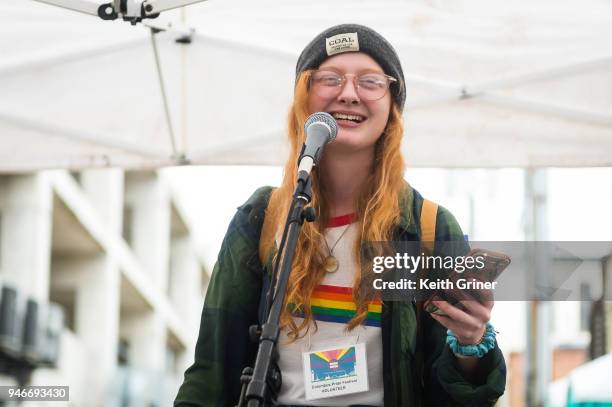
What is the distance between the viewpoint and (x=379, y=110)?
10.9ft

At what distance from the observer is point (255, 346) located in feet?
11.0

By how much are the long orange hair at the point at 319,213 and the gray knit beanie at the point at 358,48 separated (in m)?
0.05

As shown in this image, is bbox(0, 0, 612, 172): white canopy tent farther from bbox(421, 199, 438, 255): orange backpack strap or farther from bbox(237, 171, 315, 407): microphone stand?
bbox(237, 171, 315, 407): microphone stand

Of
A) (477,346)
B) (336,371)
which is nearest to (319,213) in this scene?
(336,371)

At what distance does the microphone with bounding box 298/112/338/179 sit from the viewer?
2814 millimetres

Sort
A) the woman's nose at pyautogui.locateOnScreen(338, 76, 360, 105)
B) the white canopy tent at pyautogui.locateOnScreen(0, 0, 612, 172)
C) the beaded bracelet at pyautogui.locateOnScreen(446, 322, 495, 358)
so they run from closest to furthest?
1. the beaded bracelet at pyautogui.locateOnScreen(446, 322, 495, 358)
2. the woman's nose at pyautogui.locateOnScreen(338, 76, 360, 105)
3. the white canopy tent at pyautogui.locateOnScreen(0, 0, 612, 172)

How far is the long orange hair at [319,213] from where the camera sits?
312 cm

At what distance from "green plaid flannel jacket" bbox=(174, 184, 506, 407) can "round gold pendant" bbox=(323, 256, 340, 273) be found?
0.19 metres

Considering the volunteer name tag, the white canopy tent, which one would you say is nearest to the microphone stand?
the volunteer name tag

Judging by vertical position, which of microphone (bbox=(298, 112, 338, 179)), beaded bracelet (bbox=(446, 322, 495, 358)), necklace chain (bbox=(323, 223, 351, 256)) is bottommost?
beaded bracelet (bbox=(446, 322, 495, 358))

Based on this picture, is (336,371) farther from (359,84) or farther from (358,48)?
(358,48)

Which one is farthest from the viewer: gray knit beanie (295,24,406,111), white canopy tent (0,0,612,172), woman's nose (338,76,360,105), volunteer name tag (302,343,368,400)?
white canopy tent (0,0,612,172)

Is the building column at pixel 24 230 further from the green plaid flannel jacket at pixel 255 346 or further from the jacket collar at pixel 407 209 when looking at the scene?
the jacket collar at pixel 407 209

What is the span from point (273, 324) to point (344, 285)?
55 centimetres
